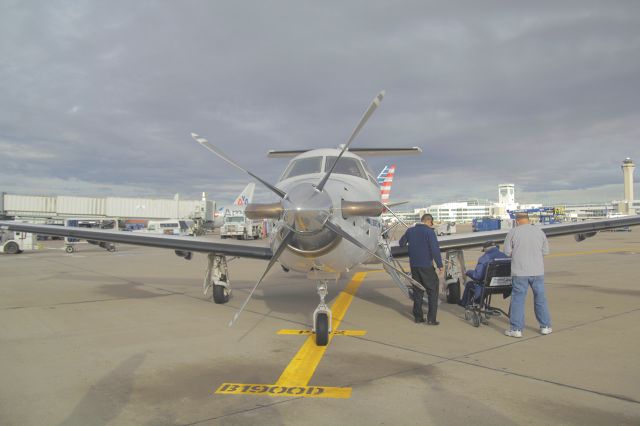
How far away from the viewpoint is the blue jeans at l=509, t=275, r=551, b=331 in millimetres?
6766

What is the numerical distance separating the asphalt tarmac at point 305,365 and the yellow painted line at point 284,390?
21 millimetres

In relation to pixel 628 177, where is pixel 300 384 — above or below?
below

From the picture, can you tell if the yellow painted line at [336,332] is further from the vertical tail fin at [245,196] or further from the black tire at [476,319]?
the vertical tail fin at [245,196]

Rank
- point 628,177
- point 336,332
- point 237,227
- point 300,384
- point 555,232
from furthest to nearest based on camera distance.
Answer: point 628,177, point 237,227, point 555,232, point 336,332, point 300,384

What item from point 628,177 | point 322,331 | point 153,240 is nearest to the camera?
point 322,331

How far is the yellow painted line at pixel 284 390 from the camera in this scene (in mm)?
4465

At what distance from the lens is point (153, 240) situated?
10.1 meters

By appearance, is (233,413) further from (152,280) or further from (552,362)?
(152,280)

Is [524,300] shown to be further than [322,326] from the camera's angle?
Yes

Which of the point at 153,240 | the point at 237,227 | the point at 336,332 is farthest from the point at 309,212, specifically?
the point at 237,227

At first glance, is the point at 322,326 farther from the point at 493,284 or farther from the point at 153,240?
the point at 153,240

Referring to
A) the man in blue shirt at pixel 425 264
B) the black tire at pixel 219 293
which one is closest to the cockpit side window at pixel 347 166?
the man in blue shirt at pixel 425 264

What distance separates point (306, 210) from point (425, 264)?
3448 millimetres

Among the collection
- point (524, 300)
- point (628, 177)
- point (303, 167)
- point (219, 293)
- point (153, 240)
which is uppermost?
point (628, 177)
